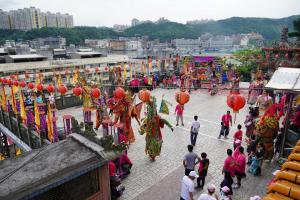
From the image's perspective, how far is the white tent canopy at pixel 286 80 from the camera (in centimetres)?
623

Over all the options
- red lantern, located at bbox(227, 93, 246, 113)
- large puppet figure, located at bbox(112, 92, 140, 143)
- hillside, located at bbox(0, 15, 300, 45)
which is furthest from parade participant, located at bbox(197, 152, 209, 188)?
hillside, located at bbox(0, 15, 300, 45)

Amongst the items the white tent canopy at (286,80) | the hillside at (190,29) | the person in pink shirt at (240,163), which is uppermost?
the hillside at (190,29)

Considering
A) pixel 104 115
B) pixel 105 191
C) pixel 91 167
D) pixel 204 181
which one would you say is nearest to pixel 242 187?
pixel 204 181

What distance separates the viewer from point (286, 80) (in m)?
6.66

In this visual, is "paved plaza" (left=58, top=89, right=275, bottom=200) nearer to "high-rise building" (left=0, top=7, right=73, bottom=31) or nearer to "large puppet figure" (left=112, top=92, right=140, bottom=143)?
"large puppet figure" (left=112, top=92, right=140, bottom=143)

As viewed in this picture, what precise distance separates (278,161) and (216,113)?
20.4 ft

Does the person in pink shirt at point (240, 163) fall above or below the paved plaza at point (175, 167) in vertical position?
above

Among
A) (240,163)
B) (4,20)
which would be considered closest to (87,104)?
(240,163)

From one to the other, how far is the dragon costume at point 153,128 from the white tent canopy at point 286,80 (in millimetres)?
3598

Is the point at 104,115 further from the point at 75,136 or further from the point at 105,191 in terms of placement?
the point at 105,191

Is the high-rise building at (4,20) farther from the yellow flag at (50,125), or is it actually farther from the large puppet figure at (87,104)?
the yellow flag at (50,125)

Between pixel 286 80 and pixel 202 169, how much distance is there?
11.0 ft

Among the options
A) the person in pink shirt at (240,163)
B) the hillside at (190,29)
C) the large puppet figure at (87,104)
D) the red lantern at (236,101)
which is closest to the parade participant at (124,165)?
the person in pink shirt at (240,163)

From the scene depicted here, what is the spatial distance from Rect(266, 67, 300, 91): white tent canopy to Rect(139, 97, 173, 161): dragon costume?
A: 11.8 ft
